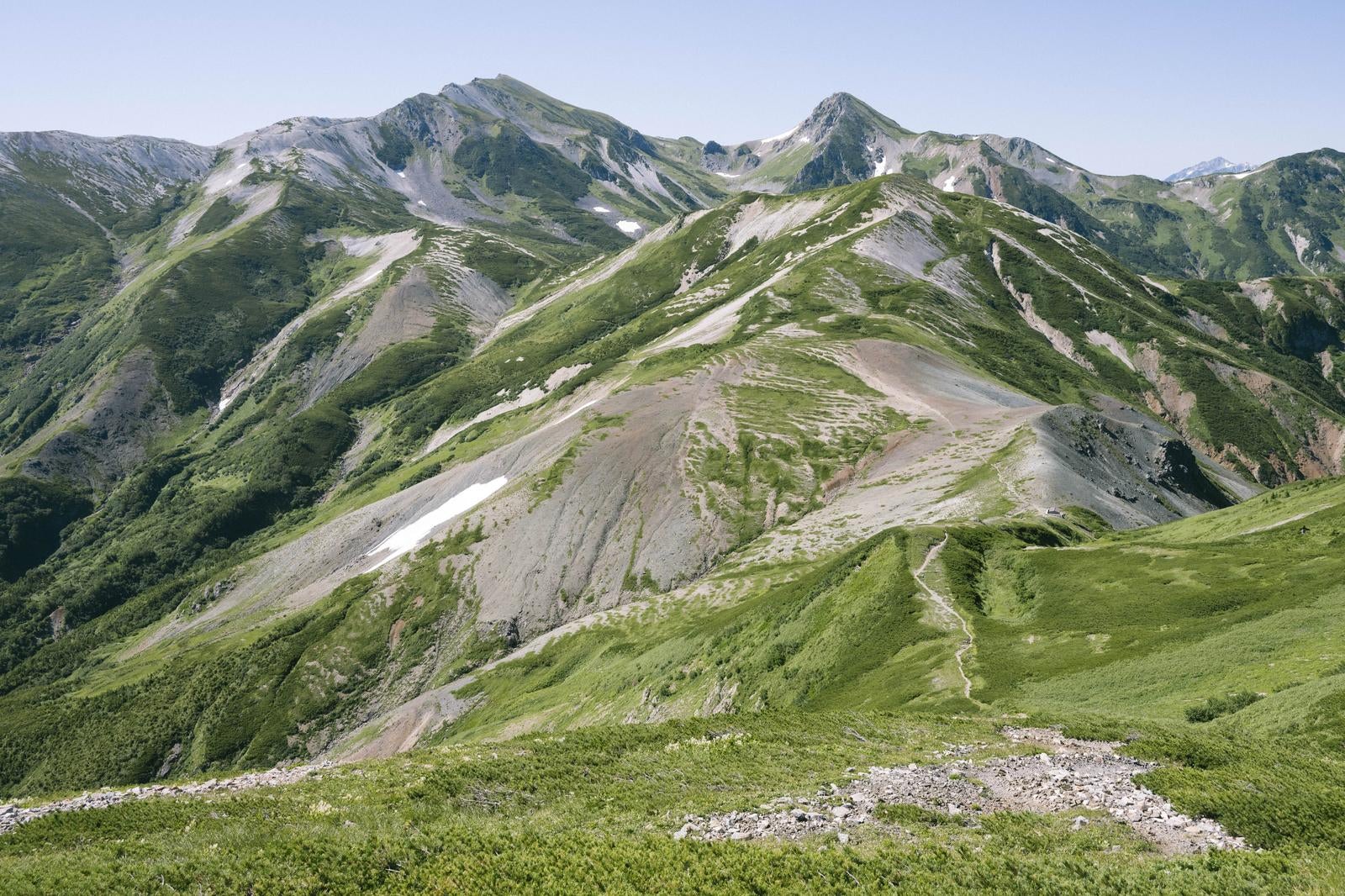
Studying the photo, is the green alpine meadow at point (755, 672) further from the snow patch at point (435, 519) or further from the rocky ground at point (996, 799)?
the snow patch at point (435, 519)

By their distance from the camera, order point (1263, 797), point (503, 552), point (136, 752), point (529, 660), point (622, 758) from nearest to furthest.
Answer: point (1263, 797) < point (622, 758) < point (529, 660) < point (136, 752) < point (503, 552)

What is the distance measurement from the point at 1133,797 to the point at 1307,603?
1060 inches

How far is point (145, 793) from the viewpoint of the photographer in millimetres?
28438

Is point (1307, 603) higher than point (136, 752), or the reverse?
point (1307, 603)

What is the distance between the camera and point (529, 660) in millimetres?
97938

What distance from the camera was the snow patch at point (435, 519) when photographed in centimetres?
13866

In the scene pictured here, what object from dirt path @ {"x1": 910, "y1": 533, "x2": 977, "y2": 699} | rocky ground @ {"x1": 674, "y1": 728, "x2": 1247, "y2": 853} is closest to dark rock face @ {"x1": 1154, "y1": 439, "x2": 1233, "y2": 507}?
dirt path @ {"x1": 910, "y1": 533, "x2": 977, "y2": 699}

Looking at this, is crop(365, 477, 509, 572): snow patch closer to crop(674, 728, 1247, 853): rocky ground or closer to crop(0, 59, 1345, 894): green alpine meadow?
crop(0, 59, 1345, 894): green alpine meadow

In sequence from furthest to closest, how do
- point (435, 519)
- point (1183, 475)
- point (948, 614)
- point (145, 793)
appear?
point (435, 519) < point (1183, 475) < point (948, 614) < point (145, 793)

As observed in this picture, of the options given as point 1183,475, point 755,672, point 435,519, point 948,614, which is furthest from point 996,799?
point 435,519

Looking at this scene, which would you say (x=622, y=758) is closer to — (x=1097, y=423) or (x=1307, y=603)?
(x=1307, y=603)

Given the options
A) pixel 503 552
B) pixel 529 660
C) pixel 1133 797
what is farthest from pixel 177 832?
pixel 503 552

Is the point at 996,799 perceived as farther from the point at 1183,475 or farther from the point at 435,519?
the point at 435,519

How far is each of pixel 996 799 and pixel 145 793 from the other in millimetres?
31917
